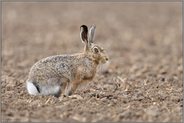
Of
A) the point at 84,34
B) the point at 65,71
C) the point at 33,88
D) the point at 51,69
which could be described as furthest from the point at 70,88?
the point at 84,34

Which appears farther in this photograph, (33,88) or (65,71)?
(65,71)

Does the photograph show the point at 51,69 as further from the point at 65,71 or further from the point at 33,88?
the point at 33,88

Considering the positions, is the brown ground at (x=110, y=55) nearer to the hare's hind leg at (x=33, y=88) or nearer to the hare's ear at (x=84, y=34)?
the hare's hind leg at (x=33, y=88)

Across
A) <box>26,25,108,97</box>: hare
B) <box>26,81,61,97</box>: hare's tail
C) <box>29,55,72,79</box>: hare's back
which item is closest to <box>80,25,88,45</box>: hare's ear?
<box>26,25,108,97</box>: hare

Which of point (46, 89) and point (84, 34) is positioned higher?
point (84, 34)

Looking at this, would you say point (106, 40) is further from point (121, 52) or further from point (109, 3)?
point (109, 3)

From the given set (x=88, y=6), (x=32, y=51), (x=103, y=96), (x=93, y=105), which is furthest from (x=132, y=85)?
(x=88, y=6)

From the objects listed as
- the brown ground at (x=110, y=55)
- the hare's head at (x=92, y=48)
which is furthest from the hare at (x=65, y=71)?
the brown ground at (x=110, y=55)
